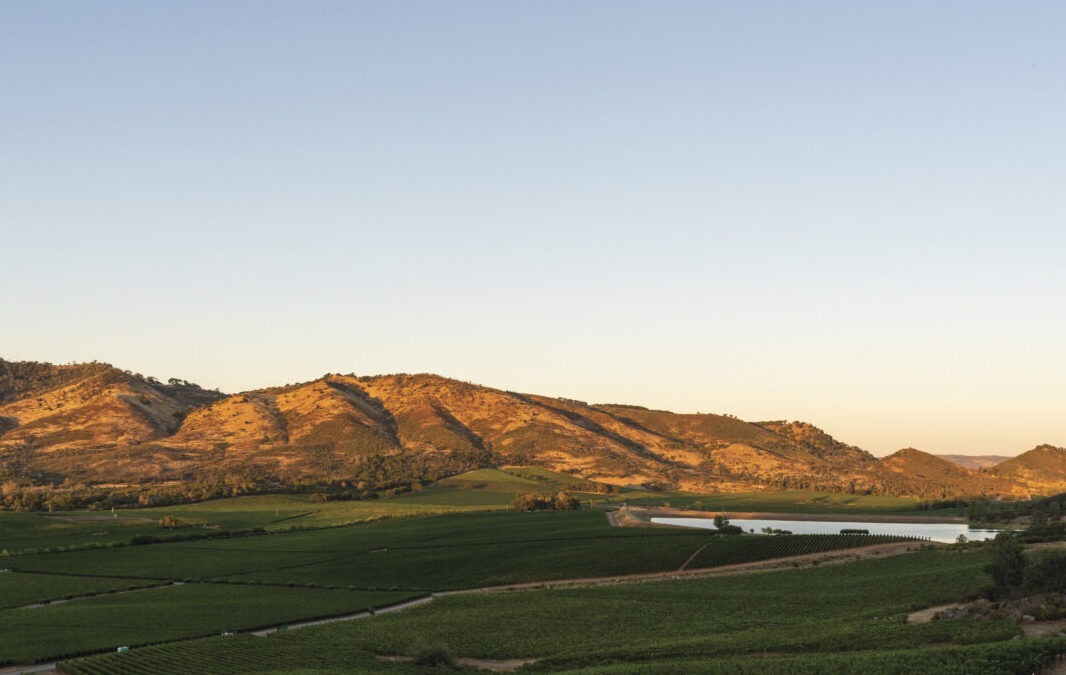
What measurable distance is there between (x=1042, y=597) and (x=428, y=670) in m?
49.5

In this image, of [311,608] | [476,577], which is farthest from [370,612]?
[476,577]

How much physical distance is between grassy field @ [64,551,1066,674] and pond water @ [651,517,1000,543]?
60883 millimetres

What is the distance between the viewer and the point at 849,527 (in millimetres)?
183875

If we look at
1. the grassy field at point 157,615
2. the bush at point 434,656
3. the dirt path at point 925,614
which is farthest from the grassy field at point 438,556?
the dirt path at point 925,614

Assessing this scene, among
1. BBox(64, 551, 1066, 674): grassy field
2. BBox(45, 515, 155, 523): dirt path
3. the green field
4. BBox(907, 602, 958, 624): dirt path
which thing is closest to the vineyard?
the green field

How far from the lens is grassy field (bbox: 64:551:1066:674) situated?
52.8m

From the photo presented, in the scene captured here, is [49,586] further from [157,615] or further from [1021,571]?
[1021,571]

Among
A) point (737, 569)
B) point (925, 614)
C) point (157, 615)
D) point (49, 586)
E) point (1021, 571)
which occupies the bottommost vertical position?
point (49, 586)

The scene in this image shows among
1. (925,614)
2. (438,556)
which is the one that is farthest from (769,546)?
(925,614)

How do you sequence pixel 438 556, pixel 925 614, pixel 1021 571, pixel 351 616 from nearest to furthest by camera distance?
pixel 925 614 < pixel 1021 571 < pixel 351 616 < pixel 438 556

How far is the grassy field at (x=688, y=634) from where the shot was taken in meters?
52.8

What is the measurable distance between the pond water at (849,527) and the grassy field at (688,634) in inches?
2397

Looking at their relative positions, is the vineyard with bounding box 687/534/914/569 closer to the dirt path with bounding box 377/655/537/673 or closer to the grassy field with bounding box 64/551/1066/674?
the grassy field with bounding box 64/551/1066/674

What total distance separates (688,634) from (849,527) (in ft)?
421
